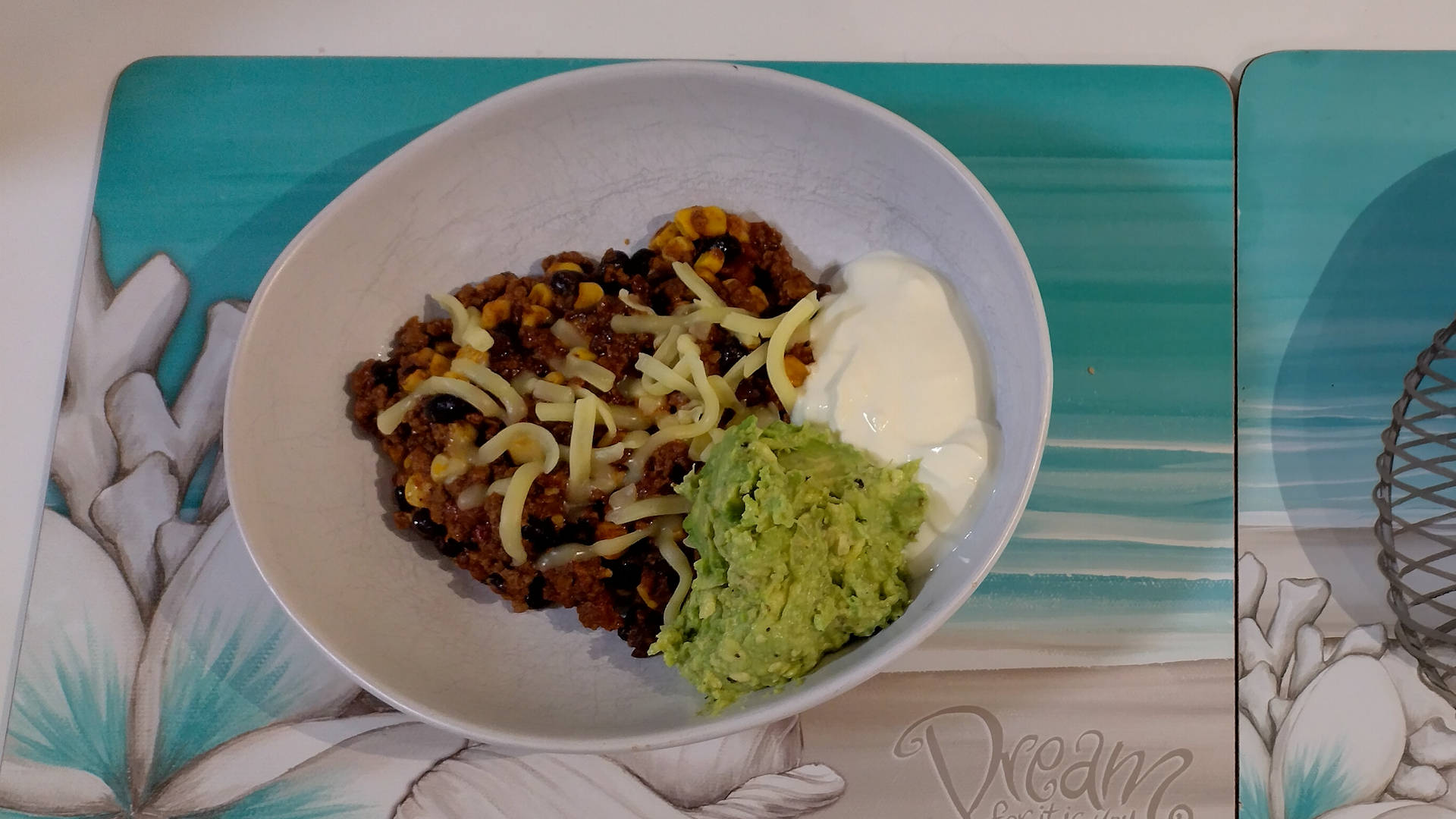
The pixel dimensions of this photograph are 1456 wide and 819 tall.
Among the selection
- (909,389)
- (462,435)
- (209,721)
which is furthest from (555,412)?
(209,721)

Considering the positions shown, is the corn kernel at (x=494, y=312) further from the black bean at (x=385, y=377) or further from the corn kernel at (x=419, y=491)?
the corn kernel at (x=419, y=491)

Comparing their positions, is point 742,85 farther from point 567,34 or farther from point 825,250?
point 567,34

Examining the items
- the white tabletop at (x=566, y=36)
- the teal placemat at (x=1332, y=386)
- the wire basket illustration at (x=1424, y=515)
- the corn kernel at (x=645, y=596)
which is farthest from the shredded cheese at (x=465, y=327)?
the wire basket illustration at (x=1424, y=515)

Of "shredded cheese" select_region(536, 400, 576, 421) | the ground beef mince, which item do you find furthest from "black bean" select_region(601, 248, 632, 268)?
"shredded cheese" select_region(536, 400, 576, 421)

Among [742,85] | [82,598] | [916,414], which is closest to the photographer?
[916,414]

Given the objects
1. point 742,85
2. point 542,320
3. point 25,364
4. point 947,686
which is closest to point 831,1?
point 742,85
